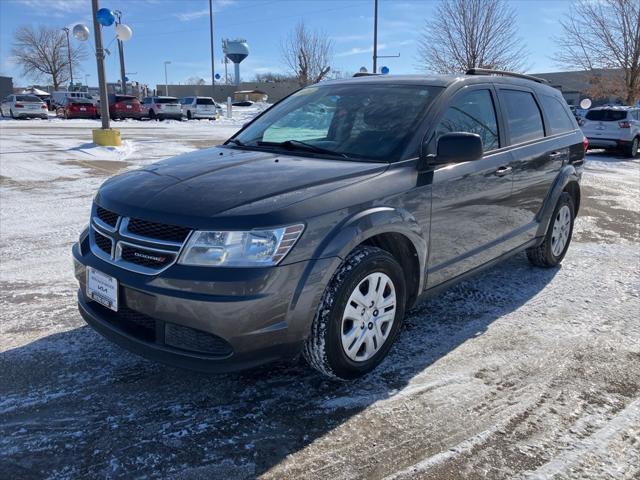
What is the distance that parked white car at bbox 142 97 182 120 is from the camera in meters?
33.3

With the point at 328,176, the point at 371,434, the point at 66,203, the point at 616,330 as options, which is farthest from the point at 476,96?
the point at 66,203

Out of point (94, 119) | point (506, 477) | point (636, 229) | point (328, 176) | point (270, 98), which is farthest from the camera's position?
point (270, 98)

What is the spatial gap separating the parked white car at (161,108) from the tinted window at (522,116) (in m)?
31.5

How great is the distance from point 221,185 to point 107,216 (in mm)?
687

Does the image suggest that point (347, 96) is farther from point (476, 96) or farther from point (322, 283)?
point (322, 283)

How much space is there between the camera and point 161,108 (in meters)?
33.2

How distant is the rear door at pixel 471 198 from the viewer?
3.51 metres

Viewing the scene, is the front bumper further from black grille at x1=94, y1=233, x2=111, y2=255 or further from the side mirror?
the side mirror

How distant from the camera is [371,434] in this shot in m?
2.67

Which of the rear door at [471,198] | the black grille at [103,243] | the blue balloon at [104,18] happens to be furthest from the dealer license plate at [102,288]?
the blue balloon at [104,18]

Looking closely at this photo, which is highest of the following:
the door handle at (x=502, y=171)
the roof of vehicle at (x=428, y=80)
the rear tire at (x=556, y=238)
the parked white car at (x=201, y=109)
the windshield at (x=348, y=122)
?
the parked white car at (x=201, y=109)

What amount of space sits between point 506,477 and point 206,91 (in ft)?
245

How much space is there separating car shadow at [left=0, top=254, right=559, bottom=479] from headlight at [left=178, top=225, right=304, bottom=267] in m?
0.84

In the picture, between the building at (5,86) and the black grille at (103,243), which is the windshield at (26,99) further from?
the black grille at (103,243)
